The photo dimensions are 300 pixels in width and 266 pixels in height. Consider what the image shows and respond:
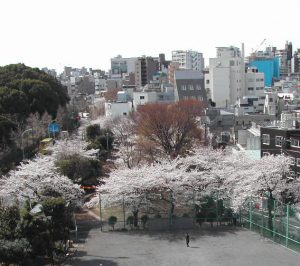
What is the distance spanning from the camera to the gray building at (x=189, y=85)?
62.5 metres

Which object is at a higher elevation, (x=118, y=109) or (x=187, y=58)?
(x=187, y=58)

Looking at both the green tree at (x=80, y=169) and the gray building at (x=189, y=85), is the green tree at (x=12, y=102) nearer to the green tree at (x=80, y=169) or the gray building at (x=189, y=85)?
the green tree at (x=80, y=169)

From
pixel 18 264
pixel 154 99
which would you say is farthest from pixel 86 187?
pixel 154 99

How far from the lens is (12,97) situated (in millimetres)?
45125

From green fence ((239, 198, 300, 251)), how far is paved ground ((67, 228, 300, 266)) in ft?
1.36

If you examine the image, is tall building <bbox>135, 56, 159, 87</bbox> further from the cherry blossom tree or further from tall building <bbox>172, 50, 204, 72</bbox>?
the cherry blossom tree

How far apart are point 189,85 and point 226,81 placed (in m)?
7.63

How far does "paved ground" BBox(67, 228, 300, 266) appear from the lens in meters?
18.5

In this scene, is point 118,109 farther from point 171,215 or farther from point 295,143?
point 171,215

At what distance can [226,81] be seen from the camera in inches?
2667

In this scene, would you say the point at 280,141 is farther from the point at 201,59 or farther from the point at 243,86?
the point at 201,59

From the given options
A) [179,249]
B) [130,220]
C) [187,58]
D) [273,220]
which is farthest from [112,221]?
[187,58]

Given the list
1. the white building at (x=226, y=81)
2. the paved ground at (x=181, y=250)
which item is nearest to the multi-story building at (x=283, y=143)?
the paved ground at (x=181, y=250)

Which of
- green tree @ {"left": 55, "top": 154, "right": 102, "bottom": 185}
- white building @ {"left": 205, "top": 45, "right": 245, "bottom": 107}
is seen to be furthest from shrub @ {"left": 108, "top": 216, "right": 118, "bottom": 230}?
white building @ {"left": 205, "top": 45, "right": 245, "bottom": 107}
